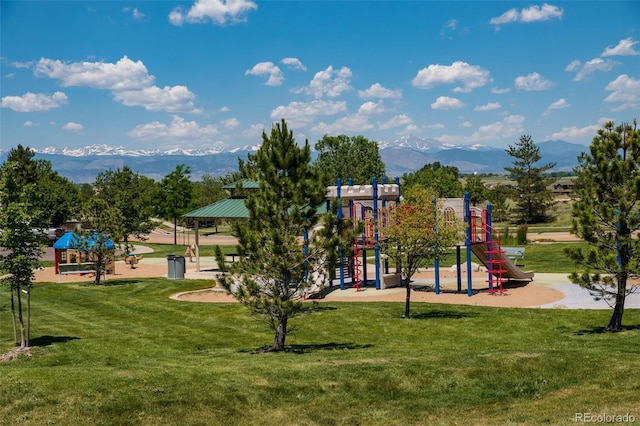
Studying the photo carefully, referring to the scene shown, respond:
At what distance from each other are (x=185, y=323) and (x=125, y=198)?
148 ft

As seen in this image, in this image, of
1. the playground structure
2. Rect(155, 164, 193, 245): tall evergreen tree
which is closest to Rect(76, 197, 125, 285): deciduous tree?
the playground structure

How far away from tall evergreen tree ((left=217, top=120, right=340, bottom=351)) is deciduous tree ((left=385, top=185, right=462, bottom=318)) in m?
6.52

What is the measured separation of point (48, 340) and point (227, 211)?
1965 cm

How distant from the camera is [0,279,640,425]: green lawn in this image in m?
12.5

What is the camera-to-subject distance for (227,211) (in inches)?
1577

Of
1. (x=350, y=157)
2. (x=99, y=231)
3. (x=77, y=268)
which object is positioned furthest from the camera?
(x=350, y=157)

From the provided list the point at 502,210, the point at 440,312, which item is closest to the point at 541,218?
the point at 502,210

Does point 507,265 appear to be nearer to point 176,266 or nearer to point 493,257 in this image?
point 493,257

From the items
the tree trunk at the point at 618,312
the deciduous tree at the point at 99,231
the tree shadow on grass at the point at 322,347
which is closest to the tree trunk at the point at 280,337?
the tree shadow on grass at the point at 322,347

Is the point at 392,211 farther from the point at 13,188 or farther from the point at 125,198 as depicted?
the point at 125,198

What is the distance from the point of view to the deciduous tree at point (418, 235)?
24156 mm

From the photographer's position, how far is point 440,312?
2569cm

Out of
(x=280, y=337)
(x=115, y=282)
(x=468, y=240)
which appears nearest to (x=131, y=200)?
(x=115, y=282)

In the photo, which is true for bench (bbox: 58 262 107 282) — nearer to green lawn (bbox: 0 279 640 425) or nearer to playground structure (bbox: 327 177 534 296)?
playground structure (bbox: 327 177 534 296)
